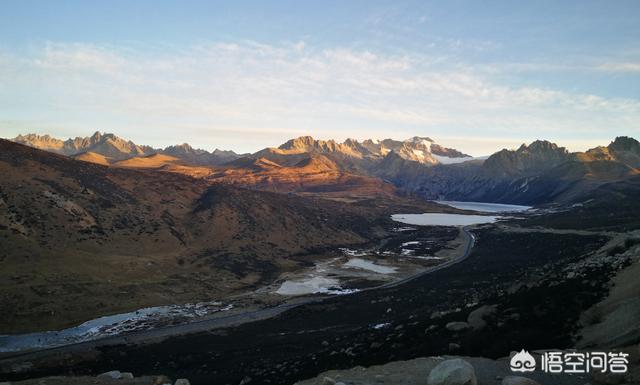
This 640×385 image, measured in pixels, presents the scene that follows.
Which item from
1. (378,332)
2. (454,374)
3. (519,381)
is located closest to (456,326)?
(378,332)

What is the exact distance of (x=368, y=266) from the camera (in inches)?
4397

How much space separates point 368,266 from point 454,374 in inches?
3694

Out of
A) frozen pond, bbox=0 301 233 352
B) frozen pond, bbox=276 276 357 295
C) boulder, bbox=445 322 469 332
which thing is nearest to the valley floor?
boulder, bbox=445 322 469 332

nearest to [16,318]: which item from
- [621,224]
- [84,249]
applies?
[84,249]

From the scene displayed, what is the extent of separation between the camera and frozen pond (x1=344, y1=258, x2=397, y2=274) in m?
105

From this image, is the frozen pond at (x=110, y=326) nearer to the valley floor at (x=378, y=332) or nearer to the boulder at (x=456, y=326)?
the valley floor at (x=378, y=332)

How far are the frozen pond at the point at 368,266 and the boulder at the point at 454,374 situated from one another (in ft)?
279

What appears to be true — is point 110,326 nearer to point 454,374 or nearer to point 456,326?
point 456,326

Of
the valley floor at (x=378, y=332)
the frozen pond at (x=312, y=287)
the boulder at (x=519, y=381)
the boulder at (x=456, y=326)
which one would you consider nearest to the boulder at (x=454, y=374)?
the boulder at (x=519, y=381)

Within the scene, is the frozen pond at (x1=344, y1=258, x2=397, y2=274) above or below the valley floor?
below

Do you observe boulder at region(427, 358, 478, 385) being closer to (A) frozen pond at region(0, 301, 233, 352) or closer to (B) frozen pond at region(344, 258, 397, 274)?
(A) frozen pond at region(0, 301, 233, 352)

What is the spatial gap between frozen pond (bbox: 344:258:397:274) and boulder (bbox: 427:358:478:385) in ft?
279

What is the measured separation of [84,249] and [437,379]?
3538 inches

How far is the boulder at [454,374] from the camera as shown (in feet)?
59.9
